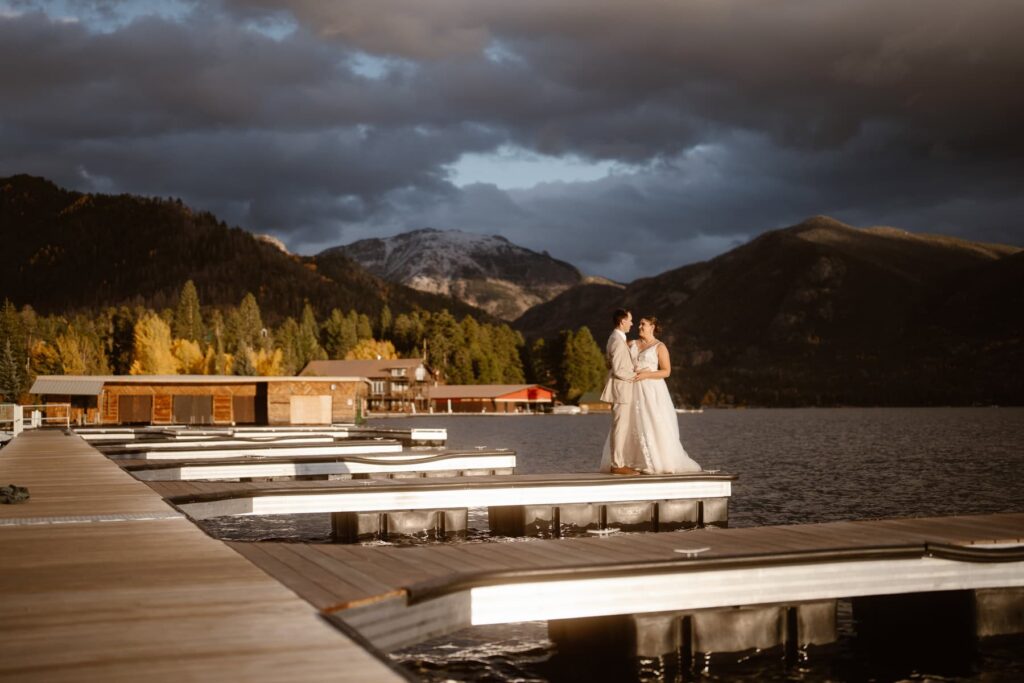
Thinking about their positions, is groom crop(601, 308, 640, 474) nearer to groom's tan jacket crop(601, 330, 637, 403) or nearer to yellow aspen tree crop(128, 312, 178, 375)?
groom's tan jacket crop(601, 330, 637, 403)

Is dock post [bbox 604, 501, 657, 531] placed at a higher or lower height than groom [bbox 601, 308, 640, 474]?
lower

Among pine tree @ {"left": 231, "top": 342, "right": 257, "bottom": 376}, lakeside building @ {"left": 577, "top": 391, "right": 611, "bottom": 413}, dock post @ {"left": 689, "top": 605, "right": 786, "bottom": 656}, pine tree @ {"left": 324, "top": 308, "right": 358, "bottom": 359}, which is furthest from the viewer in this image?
pine tree @ {"left": 324, "top": 308, "right": 358, "bottom": 359}

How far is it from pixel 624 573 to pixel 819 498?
1918 centimetres

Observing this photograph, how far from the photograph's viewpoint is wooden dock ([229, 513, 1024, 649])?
670cm

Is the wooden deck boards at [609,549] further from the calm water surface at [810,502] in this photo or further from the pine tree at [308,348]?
the pine tree at [308,348]

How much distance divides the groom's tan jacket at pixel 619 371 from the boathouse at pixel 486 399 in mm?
124482

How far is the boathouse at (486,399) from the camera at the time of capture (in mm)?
140500

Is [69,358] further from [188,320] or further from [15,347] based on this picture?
[188,320]

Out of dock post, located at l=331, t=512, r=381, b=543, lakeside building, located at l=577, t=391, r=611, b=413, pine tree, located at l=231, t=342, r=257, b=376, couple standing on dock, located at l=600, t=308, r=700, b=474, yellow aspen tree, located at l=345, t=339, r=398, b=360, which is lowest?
lakeside building, located at l=577, t=391, r=611, b=413

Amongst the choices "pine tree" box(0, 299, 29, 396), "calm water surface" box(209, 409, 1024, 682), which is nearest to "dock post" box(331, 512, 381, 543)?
"calm water surface" box(209, 409, 1024, 682)

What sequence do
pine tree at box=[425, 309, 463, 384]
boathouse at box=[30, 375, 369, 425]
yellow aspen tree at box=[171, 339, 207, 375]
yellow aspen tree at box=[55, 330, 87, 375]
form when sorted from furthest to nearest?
pine tree at box=[425, 309, 463, 384] → yellow aspen tree at box=[171, 339, 207, 375] → yellow aspen tree at box=[55, 330, 87, 375] → boathouse at box=[30, 375, 369, 425]

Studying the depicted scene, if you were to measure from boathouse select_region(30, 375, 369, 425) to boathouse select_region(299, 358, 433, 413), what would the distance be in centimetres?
7132

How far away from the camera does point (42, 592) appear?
624 centimetres

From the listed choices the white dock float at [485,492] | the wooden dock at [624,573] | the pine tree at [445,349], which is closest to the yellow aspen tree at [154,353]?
the pine tree at [445,349]
